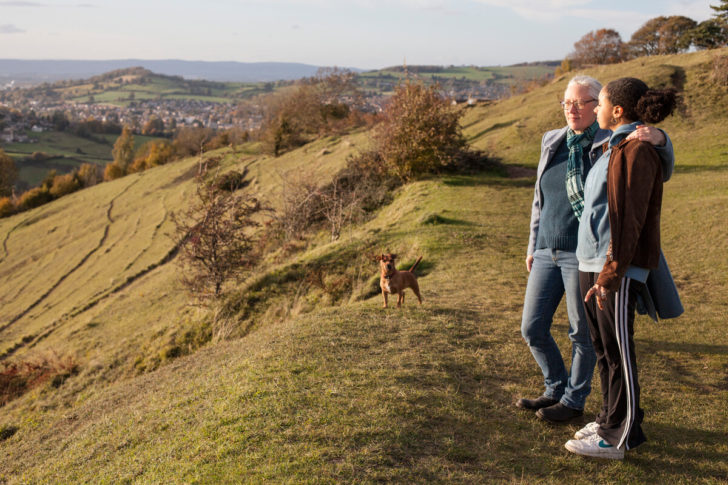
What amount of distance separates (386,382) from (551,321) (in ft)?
6.73

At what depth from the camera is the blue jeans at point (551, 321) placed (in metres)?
4.28

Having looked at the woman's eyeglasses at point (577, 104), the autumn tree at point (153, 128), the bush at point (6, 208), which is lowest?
the bush at point (6, 208)

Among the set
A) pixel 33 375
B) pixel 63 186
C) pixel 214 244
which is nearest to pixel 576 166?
pixel 214 244

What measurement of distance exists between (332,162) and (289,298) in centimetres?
2281

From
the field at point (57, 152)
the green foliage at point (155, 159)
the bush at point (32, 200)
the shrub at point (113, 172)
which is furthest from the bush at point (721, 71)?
the field at point (57, 152)

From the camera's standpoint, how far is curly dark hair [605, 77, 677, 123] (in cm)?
353

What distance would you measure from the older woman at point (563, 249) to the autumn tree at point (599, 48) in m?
61.0

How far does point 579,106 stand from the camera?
13.9 feet

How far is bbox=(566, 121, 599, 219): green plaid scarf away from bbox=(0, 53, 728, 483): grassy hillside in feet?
7.19

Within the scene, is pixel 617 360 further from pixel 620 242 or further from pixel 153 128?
pixel 153 128

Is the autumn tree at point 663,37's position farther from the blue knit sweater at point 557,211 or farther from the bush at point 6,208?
the bush at point 6,208

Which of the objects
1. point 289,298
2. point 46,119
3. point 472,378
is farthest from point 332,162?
point 46,119

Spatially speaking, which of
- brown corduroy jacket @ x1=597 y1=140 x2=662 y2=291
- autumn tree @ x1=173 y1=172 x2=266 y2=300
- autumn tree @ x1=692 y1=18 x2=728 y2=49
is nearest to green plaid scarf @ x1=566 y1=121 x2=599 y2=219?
brown corduroy jacket @ x1=597 y1=140 x2=662 y2=291

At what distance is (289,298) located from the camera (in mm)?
12891
